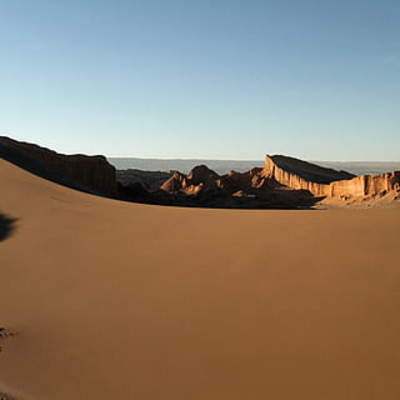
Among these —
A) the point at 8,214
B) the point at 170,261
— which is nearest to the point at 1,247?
the point at 8,214

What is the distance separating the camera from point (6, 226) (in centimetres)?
529

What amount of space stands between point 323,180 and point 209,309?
33911mm

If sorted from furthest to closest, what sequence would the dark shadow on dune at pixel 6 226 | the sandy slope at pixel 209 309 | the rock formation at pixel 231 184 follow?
the rock formation at pixel 231 184, the dark shadow on dune at pixel 6 226, the sandy slope at pixel 209 309

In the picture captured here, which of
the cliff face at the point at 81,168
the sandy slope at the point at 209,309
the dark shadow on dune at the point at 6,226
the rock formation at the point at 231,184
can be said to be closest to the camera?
the sandy slope at the point at 209,309

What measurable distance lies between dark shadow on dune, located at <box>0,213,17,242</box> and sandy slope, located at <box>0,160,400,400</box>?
278mm

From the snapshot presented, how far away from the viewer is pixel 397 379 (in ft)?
6.35

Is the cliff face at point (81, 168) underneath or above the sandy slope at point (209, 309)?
above

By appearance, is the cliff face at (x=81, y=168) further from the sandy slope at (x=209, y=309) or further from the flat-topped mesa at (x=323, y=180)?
the flat-topped mesa at (x=323, y=180)

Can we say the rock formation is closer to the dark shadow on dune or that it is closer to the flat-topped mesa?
the flat-topped mesa

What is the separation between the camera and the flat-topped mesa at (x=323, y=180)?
79.3 ft

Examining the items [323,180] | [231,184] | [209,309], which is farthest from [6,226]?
[323,180]

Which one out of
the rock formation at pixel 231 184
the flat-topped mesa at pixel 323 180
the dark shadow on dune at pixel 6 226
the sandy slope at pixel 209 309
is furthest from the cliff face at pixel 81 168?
the flat-topped mesa at pixel 323 180

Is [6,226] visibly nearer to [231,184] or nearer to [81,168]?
[81,168]

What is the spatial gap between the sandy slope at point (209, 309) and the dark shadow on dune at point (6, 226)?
28cm
